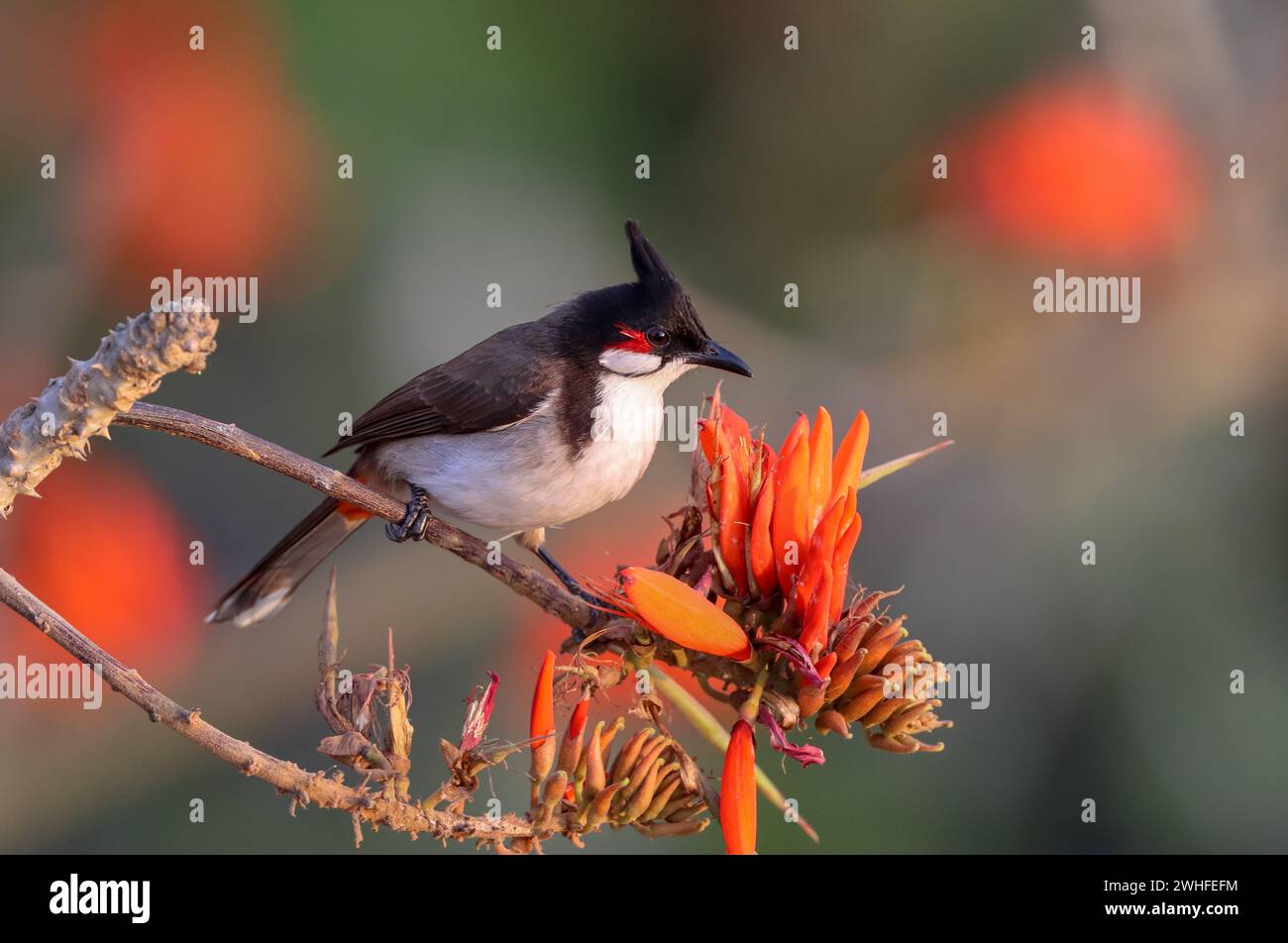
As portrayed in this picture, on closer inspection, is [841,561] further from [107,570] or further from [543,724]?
[107,570]

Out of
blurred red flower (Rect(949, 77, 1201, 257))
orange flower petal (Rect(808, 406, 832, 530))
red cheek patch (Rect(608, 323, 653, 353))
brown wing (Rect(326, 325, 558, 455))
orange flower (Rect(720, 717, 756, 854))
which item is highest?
blurred red flower (Rect(949, 77, 1201, 257))

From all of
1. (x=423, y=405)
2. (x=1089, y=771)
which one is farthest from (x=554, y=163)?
(x=1089, y=771)

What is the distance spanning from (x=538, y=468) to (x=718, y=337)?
1.68 metres

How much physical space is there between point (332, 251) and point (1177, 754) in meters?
3.93

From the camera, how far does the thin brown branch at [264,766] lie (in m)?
2.02

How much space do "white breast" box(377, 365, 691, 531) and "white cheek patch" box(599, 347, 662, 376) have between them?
28mm

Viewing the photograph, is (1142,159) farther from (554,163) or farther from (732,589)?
(732,589)

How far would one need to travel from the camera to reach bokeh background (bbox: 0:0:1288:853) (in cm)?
479

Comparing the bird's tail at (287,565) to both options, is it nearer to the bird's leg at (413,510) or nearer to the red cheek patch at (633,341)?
the bird's leg at (413,510)

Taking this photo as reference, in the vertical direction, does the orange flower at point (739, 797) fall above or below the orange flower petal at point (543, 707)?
below

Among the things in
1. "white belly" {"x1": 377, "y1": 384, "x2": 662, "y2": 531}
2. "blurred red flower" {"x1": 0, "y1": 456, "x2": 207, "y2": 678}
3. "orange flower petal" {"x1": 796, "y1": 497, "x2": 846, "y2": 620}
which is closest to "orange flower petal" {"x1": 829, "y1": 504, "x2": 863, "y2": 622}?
"orange flower petal" {"x1": 796, "y1": 497, "x2": 846, "y2": 620}

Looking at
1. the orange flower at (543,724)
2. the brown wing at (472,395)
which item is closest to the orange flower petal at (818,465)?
the orange flower at (543,724)

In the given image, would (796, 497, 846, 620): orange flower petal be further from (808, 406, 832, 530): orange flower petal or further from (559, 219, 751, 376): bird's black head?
(559, 219, 751, 376): bird's black head

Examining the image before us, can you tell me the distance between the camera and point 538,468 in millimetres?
3971
